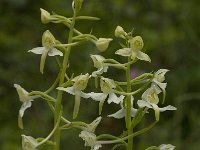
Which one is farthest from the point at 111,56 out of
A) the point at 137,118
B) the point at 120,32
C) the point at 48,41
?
the point at 137,118

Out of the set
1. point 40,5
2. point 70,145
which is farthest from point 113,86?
point 40,5

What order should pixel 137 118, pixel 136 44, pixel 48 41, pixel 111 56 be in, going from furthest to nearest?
1. pixel 111 56
2. pixel 48 41
3. pixel 136 44
4. pixel 137 118

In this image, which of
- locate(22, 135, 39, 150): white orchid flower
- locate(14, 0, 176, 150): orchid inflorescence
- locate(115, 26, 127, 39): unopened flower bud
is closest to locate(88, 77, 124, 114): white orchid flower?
locate(14, 0, 176, 150): orchid inflorescence

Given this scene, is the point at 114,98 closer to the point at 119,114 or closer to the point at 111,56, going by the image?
the point at 119,114

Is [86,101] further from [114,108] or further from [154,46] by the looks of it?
[154,46]

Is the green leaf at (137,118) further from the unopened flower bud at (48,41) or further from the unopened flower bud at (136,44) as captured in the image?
the unopened flower bud at (48,41)

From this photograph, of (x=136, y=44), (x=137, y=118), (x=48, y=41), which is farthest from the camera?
(x=48, y=41)

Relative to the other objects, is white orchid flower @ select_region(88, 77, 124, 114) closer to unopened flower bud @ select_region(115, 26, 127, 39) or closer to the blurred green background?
unopened flower bud @ select_region(115, 26, 127, 39)

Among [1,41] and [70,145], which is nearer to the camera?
[70,145]
